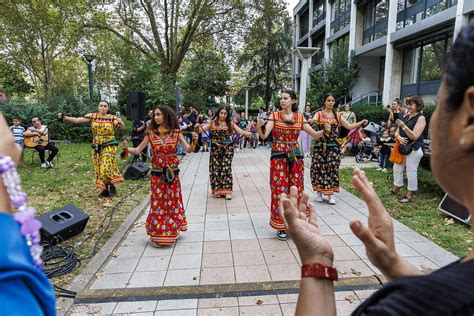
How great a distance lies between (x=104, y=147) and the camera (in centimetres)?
687

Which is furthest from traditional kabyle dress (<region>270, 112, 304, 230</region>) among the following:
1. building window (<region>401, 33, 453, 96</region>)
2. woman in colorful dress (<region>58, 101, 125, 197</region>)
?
building window (<region>401, 33, 453, 96</region>)

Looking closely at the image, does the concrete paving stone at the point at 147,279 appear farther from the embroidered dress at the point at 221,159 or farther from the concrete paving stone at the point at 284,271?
the embroidered dress at the point at 221,159

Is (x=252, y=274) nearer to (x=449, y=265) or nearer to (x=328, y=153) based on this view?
(x=449, y=265)

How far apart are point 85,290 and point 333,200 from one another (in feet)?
15.4

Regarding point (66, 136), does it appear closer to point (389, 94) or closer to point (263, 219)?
point (263, 219)

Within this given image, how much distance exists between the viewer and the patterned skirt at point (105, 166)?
6891mm

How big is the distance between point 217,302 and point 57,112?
Answer: 16180mm

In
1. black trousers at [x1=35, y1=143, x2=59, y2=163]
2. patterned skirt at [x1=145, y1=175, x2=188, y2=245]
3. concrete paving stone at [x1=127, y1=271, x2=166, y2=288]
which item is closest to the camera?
concrete paving stone at [x1=127, y1=271, x2=166, y2=288]

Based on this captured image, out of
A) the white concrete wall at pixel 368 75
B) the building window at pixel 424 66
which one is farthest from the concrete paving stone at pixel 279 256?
the white concrete wall at pixel 368 75

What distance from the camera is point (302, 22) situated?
34719mm

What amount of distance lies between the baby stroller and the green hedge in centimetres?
1090

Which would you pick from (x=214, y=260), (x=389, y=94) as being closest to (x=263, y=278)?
(x=214, y=260)

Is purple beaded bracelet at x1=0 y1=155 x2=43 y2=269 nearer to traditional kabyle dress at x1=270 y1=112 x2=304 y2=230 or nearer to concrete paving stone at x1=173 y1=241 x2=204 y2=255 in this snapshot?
concrete paving stone at x1=173 y1=241 x2=204 y2=255

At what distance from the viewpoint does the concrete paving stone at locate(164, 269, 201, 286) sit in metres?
3.64
